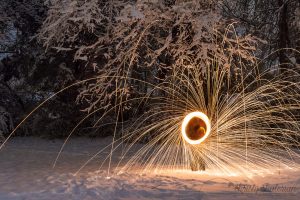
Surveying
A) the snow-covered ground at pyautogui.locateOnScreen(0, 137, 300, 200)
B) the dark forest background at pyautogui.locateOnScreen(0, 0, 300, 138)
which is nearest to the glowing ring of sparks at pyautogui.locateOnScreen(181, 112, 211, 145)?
the snow-covered ground at pyautogui.locateOnScreen(0, 137, 300, 200)

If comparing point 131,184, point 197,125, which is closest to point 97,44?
point 197,125

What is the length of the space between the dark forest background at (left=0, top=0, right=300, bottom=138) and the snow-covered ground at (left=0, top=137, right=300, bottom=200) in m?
3.44

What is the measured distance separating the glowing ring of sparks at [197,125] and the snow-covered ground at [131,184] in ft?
2.23

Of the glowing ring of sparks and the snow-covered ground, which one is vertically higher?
the glowing ring of sparks

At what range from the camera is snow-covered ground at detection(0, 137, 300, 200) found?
8070 mm

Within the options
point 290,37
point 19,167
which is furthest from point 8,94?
point 290,37

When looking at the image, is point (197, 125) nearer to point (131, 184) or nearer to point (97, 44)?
point (131, 184)

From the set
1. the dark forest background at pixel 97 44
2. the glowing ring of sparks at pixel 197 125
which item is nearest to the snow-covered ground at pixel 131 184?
the glowing ring of sparks at pixel 197 125

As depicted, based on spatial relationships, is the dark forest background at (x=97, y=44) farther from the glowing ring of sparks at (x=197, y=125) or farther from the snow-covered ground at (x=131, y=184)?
the snow-covered ground at (x=131, y=184)

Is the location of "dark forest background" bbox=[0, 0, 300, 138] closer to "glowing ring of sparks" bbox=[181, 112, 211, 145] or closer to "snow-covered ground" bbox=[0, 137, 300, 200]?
"glowing ring of sparks" bbox=[181, 112, 211, 145]

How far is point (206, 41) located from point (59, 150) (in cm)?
539

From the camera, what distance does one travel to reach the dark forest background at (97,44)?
41.5 feet

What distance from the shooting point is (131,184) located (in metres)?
8.84

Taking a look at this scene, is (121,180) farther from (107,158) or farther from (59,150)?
(59,150)
